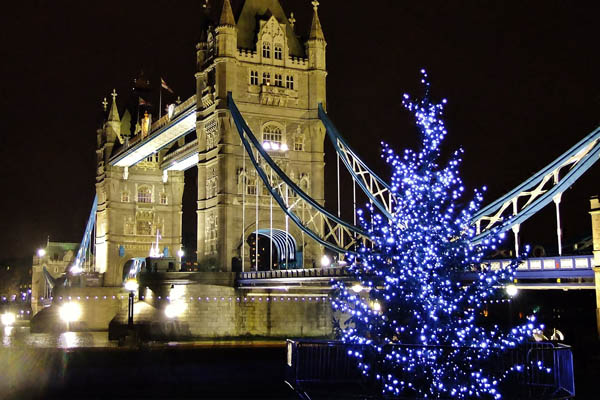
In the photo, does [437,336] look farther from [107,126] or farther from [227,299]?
[107,126]

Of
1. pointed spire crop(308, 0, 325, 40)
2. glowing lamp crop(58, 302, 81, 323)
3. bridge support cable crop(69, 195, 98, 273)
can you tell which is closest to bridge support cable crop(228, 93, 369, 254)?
pointed spire crop(308, 0, 325, 40)

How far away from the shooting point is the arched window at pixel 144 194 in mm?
74000

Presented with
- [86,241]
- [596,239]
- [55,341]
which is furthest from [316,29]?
[86,241]

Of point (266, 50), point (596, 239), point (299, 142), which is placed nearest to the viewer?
point (596, 239)

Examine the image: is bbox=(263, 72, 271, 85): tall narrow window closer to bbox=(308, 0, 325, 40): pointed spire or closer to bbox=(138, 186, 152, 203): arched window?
bbox=(308, 0, 325, 40): pointed spire

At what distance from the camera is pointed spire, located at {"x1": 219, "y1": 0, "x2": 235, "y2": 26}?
165 feet

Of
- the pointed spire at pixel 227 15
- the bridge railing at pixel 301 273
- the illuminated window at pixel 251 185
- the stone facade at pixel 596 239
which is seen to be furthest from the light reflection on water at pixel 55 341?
the stone facade at pixel 596 239

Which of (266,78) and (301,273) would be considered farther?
(266,78)

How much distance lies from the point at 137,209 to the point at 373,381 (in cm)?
6014

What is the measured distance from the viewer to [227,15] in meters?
50.4

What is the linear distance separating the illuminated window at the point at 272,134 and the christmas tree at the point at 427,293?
34.1m

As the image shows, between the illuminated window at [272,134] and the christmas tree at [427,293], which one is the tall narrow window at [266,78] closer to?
the illuminated window at [272,134]

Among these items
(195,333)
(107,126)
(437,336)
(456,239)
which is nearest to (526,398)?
(437,336)

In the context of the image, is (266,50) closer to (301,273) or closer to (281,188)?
(281,188)
